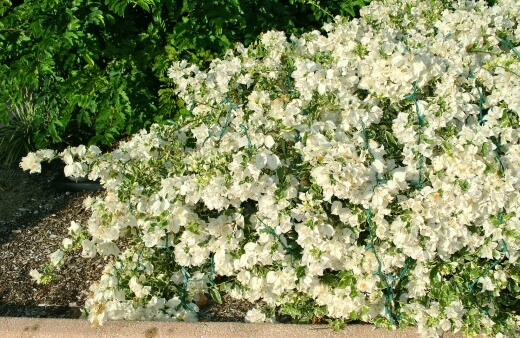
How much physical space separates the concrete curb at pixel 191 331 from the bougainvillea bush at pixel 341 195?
2.4 inches

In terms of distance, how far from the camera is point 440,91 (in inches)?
94.8

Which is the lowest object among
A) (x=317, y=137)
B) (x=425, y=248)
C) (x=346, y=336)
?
(x=346, y=336)

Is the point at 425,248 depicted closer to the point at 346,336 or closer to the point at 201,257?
the point at 346,336

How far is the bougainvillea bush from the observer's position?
2248mm

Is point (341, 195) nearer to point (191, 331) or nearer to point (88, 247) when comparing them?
point (191, 331)

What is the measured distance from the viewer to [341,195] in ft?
7.23

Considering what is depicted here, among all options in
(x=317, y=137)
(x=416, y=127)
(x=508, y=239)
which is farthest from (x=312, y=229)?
(x=508, y=239)

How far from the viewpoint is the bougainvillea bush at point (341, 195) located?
2248 mm

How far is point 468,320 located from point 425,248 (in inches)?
13.6

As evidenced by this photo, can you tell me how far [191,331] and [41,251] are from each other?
4.05 ft

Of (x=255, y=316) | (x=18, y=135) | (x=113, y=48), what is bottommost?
(x=18, y=135)

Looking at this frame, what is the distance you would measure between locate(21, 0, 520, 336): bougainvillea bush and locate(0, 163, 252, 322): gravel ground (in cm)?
43

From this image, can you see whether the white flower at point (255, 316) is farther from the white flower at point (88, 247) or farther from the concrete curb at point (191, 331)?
the white flower at point (88, 247)

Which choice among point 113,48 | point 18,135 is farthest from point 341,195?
point 18,135
